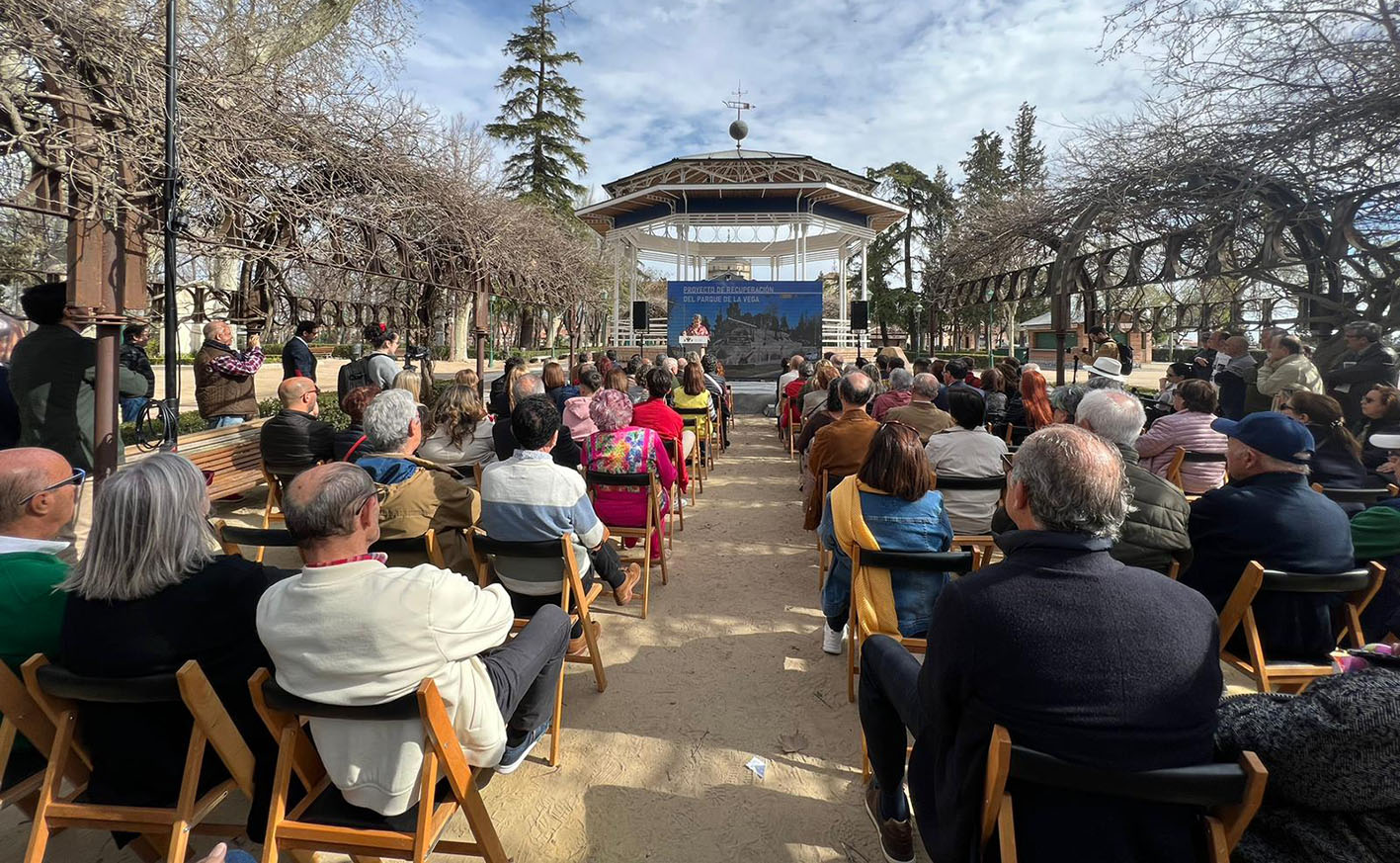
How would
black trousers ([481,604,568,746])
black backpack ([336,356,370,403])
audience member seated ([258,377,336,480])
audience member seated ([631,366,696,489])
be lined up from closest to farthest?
1. black trousers ([481,604,568,746])
2. audience member seated ([258,377,336,480])
3. audience member seated ([631,366,696,489])
4. black backpack ([336,356,370,403])

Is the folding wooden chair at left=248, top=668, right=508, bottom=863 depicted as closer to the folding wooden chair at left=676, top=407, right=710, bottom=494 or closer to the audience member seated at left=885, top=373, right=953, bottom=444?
the audience member seated at left=885, top=373, right=953, bottom=444

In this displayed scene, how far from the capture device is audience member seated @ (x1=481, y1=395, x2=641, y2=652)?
294cm

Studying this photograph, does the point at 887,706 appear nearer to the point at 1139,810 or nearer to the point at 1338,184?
the point at 1139,810

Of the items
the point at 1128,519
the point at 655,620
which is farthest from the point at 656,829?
the point at 1128,519

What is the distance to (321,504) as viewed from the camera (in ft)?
5.54

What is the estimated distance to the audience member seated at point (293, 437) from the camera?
4559mm

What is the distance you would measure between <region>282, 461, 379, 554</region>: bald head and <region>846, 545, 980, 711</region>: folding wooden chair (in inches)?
70.1

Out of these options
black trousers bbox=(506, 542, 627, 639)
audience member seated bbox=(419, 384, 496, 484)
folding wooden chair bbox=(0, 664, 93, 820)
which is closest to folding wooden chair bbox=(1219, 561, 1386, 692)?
black trousers bbox=(506, 542, 627, 639)

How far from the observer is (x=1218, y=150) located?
7.99 m

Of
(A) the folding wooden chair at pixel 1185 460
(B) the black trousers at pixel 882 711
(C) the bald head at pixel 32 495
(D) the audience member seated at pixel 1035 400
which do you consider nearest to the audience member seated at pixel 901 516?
(B) the black trousers at pixel 882 711

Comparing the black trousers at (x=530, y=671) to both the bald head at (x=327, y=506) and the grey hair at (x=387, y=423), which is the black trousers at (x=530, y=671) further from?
the grey hair at (x=387, y=423)

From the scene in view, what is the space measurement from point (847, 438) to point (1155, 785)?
3.07 metres

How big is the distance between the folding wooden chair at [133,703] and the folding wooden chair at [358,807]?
0.43 feet

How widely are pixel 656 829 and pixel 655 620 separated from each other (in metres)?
1.73
